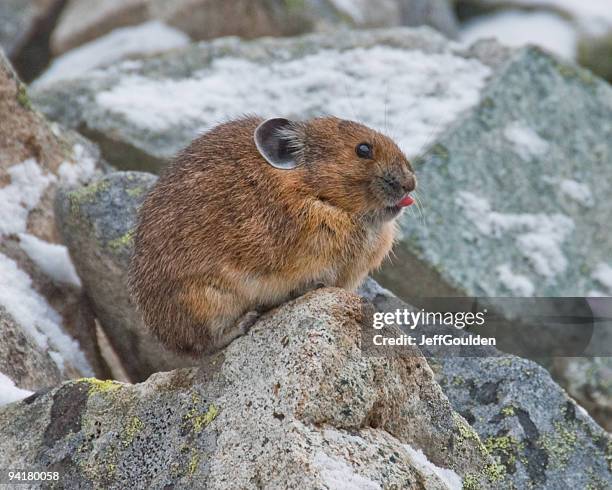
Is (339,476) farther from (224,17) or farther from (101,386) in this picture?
(224,17)

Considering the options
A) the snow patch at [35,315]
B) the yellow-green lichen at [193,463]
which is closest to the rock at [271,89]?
the snow patch at [35,315]

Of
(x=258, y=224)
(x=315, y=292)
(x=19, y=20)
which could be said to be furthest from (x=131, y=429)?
(x=19, y=20)

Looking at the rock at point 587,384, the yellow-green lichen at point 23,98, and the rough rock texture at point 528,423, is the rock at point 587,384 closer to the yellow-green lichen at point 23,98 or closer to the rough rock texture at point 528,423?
the rough rock texture at point 528,423

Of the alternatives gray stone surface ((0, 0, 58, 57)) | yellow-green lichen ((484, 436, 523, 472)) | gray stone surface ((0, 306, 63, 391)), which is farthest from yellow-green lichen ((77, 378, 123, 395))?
gray stone surface ((0, 0, 58, 57))

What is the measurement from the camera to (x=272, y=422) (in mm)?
5902

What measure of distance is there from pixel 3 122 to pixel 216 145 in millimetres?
2903

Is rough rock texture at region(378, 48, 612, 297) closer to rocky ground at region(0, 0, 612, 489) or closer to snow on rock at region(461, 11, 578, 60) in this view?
rocky ground at region(0, 0, 612, 489)

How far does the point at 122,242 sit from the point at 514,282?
400 centimetres

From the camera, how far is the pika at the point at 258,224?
276 inches

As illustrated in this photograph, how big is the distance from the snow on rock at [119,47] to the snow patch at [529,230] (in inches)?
254

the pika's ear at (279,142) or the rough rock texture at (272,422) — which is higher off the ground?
the pika's ear at (279,142)

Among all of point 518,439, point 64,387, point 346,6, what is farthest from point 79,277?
point 346,6

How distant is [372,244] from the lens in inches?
288

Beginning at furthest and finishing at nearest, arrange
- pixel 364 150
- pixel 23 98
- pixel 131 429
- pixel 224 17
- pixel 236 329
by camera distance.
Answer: pixel 224 17, pixel 23 98, pixel 364 150, pixel 236 329, pixel 131 429
